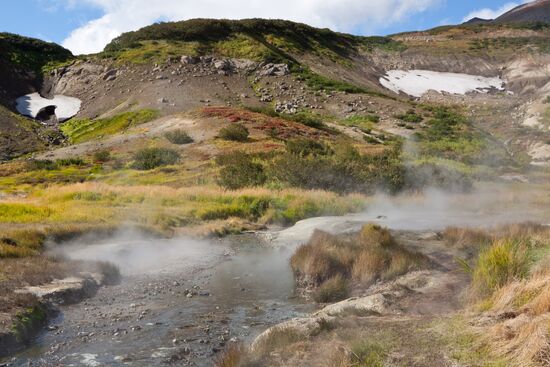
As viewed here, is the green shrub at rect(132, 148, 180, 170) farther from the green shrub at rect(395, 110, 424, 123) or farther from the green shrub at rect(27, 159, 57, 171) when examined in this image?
the green shrub at rect(395, 110, 424, 123)

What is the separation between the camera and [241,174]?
37969 mm

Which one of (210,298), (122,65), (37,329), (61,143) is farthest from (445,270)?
(122,65)

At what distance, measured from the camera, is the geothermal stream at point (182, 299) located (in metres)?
10.4

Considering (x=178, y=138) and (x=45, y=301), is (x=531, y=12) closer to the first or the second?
(x=178, y=138)

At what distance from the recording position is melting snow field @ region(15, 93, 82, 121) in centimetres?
7931

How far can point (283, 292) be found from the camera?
1483 cm

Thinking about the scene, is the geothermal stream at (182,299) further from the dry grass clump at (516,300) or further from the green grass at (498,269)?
the dry grass clump at (516,300)

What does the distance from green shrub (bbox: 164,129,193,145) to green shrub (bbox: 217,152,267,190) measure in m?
13.5

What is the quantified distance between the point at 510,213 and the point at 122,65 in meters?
70.9

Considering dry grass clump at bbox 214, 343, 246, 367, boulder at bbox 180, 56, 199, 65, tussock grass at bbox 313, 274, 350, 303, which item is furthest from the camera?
boulder at bbox 180, 56, 199, 65

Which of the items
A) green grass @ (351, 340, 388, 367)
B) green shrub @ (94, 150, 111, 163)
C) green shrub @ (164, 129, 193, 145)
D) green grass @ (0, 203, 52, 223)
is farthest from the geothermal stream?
green shrub @ (164, 129, 193, 145)

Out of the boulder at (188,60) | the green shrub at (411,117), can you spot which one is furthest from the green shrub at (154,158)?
the boulder at (188,60)

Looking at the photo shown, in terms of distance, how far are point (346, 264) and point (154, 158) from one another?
35.5 metres

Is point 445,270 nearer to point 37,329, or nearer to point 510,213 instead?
point 37,329
